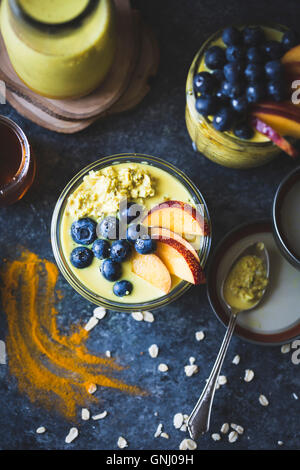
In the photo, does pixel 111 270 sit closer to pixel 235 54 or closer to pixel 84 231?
pixel 84 231

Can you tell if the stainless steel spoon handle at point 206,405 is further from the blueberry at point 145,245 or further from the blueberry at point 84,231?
the blueberry at point 84,231

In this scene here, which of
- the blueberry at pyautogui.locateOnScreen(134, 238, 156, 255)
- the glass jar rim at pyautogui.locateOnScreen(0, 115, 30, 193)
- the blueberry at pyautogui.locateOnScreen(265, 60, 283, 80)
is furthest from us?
the glass jar rim at pyautogui.locateOnScreen(0, 115, 30, 193)

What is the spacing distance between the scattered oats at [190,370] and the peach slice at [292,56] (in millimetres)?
895

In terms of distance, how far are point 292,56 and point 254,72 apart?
0.11 metres

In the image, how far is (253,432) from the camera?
1.47 metres

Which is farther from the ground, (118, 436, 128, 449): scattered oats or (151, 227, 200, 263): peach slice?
(151, 227, 200, 263): peach slice

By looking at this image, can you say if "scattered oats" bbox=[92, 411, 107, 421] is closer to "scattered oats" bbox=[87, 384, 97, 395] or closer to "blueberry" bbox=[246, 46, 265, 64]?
"scattered oats" bbox=[87, 384, 97, 395]

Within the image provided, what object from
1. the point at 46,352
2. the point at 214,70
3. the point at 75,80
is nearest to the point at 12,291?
the point at 46,352

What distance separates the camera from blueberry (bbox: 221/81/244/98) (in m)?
1.15

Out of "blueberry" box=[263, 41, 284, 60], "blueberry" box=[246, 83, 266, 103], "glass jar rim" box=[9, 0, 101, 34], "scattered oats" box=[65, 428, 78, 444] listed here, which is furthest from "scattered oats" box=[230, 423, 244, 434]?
"glass jar rim" box=[9, 0, 101, 34]

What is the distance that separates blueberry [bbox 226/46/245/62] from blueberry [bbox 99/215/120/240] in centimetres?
51

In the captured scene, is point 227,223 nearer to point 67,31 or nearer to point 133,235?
point 133,235

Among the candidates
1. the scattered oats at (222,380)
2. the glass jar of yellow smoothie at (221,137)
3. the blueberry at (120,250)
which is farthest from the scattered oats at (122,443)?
the glass jar of yellow smoothie at (221,137)

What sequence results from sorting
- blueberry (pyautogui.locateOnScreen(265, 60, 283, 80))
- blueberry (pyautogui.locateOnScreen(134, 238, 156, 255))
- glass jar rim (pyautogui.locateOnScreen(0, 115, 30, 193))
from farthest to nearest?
glass jar rim (pyautogui.locateOnScreen(0, 115, 30, 193))
blueberry (pyautogui.locateOnScreen(134, 238, 156, 255))
blueberry (pyautogui.locateOnScreen(265, 60, 283, 80))
